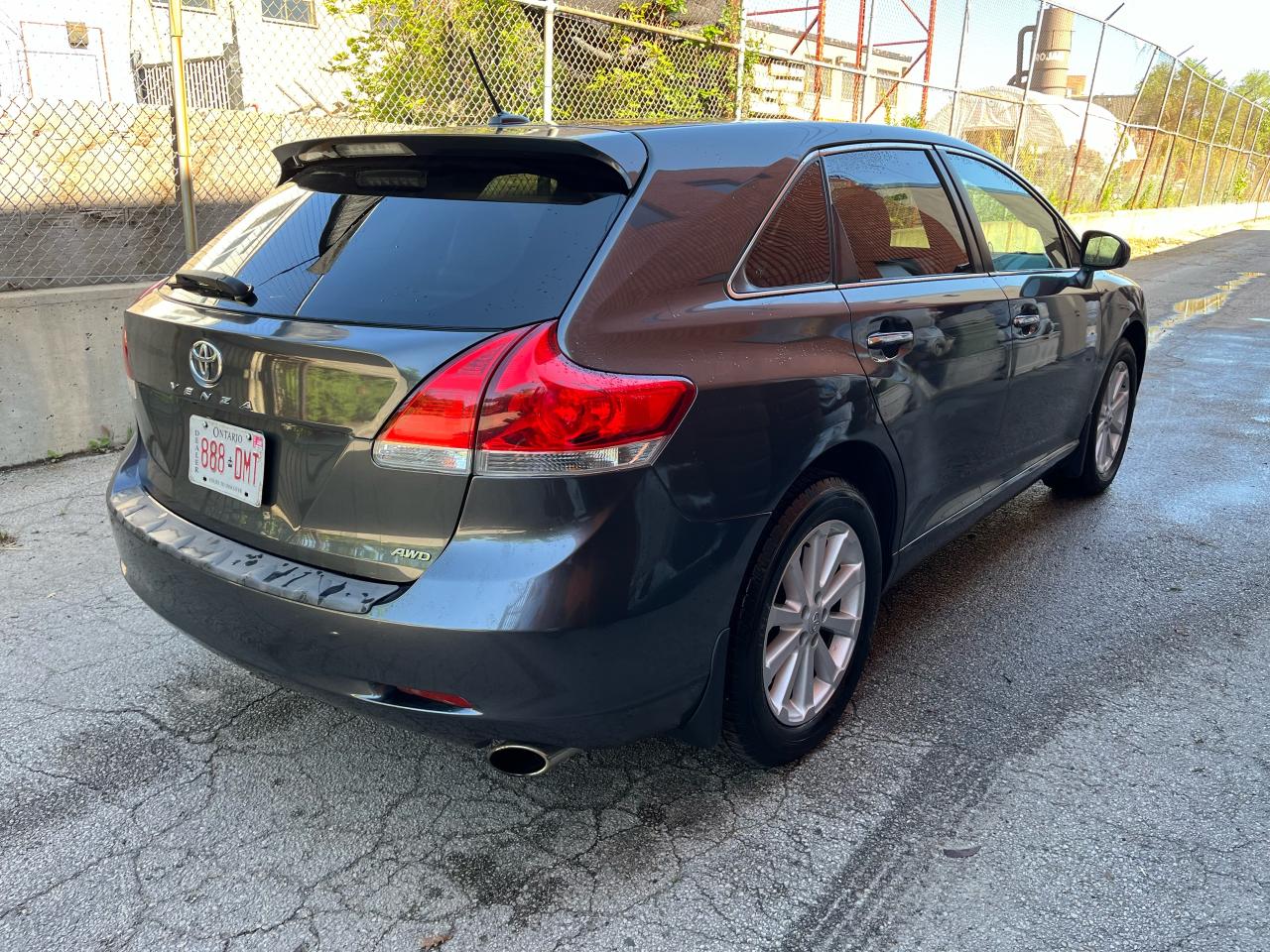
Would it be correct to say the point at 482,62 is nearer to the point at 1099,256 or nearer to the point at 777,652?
the point at 1099,256

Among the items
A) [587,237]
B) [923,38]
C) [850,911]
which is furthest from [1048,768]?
[923,38]

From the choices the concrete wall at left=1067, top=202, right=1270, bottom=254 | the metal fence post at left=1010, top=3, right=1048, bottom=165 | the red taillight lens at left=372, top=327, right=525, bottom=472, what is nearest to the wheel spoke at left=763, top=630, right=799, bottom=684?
the red taillight lens at left=372, top=327, right=525, bottom=472

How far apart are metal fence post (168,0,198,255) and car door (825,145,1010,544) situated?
4197mm

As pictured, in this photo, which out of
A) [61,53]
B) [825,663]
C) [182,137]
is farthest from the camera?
[61,53]

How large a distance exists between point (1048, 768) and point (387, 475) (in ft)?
6.29

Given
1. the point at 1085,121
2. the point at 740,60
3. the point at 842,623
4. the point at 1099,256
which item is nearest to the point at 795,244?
the point at 842,623

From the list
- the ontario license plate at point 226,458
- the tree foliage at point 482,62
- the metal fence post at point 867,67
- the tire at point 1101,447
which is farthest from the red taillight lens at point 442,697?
the metal fence post at point 867,67

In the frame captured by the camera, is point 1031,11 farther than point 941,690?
Yes

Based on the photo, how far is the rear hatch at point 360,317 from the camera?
→ 81.1 inches

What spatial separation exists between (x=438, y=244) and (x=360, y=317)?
261 mm

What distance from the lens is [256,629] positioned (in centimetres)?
225

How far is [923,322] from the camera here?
2.98 m

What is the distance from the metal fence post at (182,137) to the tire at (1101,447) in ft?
15.6

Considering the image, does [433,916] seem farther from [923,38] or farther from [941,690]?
[923,38]
